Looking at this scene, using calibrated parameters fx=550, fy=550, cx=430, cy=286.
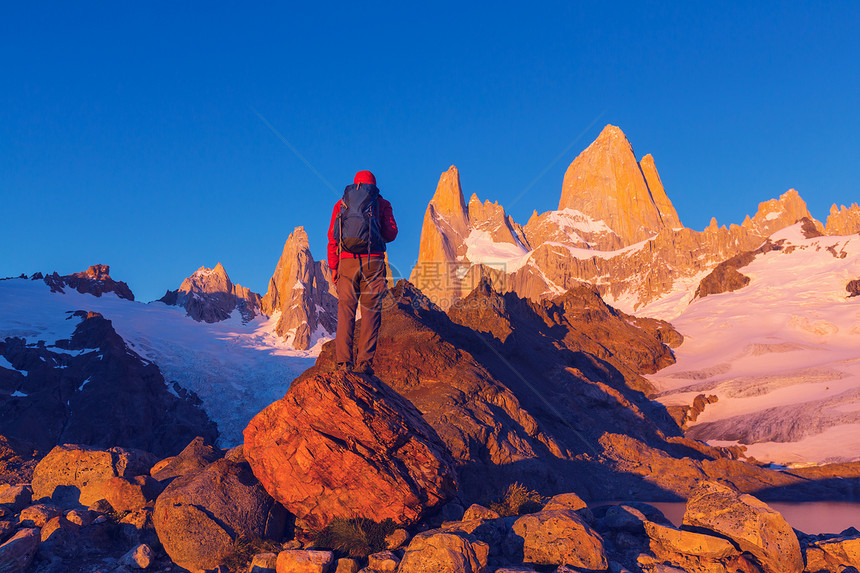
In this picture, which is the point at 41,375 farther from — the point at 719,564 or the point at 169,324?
the point at 719,564

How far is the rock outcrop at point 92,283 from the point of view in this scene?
4045 inches

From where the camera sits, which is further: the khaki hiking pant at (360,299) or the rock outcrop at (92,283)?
the rock outcrop at (92,283)

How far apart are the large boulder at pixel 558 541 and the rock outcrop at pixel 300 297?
109 metres

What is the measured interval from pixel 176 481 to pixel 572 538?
744 centimetres

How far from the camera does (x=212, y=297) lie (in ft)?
415

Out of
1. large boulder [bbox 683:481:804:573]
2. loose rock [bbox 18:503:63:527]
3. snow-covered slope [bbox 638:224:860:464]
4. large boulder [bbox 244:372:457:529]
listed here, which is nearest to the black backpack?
large boulder [bbox 244:372:457:529]

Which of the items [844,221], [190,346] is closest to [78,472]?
[190,346]

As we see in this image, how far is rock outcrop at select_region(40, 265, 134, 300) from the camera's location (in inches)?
4045

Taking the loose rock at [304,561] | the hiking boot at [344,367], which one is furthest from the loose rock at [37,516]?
the hiking boot at [344,367]

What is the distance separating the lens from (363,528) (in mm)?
9297

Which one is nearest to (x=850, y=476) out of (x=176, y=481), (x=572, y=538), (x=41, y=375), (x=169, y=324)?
(x=572, y=538)

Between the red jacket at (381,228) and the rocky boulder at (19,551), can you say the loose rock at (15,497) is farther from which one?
the red jacket at (381,228)

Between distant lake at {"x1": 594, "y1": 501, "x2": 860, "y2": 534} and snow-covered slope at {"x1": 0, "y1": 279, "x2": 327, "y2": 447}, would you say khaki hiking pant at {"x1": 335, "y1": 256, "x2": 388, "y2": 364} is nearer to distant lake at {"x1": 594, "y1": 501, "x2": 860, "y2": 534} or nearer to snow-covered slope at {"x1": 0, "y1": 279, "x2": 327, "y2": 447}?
distant lake at {"x1": 594, "y1": 501, "x2": 860, "y2": 534}

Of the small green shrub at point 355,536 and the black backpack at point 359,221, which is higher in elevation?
the black backpack at point 359,221
